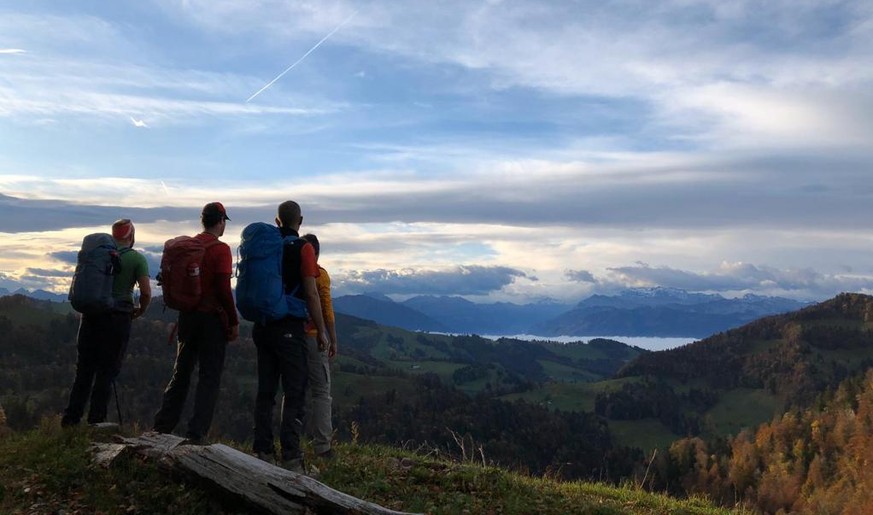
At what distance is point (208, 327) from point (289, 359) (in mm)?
1459

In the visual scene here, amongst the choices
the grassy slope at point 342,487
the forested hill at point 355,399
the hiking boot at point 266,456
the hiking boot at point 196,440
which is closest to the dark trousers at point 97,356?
the grassy slope at point 342,487

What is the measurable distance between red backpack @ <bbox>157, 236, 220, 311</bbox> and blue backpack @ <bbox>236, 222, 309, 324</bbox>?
0.68 meters

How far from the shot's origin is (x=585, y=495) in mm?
10914

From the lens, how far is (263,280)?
30.1 feet

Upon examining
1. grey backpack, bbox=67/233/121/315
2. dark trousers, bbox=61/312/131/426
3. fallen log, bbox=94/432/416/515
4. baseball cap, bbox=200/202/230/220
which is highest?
baseball cap, bbox=200/202/230/220

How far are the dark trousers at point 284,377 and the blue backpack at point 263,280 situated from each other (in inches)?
9.6

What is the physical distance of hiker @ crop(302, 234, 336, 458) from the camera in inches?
393

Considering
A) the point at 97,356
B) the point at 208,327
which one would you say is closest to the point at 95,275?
the point at 97,356

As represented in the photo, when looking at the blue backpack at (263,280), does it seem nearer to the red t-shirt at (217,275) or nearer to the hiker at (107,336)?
the red t-shirt at (217,275)

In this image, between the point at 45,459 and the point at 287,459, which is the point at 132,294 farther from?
the point at 287,459

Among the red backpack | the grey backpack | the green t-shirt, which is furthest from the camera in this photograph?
the green t-shirt

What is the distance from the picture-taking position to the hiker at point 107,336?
34.4ft

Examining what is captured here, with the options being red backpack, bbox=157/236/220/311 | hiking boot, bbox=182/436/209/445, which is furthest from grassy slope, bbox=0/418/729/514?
red backpack, bbox=157/236/220/311

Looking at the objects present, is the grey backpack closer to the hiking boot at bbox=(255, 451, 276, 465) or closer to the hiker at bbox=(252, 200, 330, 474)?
the hiker at bbox=(252, 200, 330, 474)
